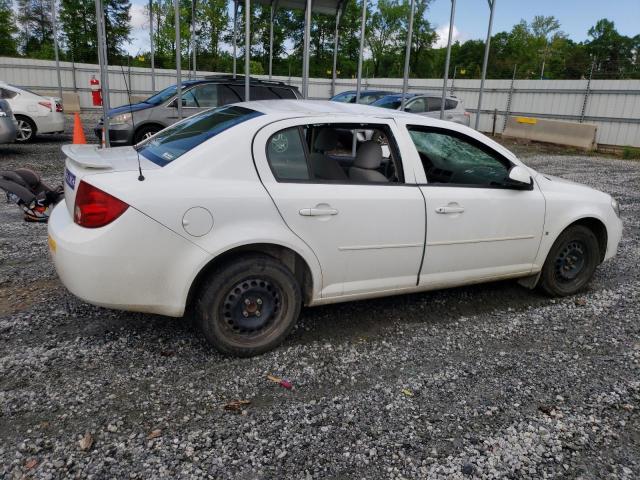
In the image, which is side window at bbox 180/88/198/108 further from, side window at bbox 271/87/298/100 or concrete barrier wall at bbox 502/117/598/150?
concrete barrier wall at bbox 502/117/598/150

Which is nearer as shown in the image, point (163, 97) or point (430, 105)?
point (163, 97)

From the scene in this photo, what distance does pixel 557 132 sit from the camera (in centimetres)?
1772

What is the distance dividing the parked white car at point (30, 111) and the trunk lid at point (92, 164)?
9.63 metres

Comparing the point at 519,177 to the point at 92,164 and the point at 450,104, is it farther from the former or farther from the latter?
the point at 450,104

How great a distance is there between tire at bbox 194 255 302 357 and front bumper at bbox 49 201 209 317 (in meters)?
0.17

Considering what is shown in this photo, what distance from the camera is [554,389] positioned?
310 cm

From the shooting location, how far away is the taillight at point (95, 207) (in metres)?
2.82

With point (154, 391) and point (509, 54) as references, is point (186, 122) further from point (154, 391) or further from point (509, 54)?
point (509, 54)

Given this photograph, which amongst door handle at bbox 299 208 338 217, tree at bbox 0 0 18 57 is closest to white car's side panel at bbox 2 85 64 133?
door handle at bbox 299 208 338 217

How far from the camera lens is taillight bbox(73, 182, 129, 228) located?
282 centimetres

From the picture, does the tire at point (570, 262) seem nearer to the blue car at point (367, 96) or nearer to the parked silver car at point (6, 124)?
the parked silver car at point (6, 124)

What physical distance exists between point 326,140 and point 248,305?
60.2 inches

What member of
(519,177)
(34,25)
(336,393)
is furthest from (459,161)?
(34,25)

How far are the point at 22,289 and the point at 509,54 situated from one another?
258 feet
